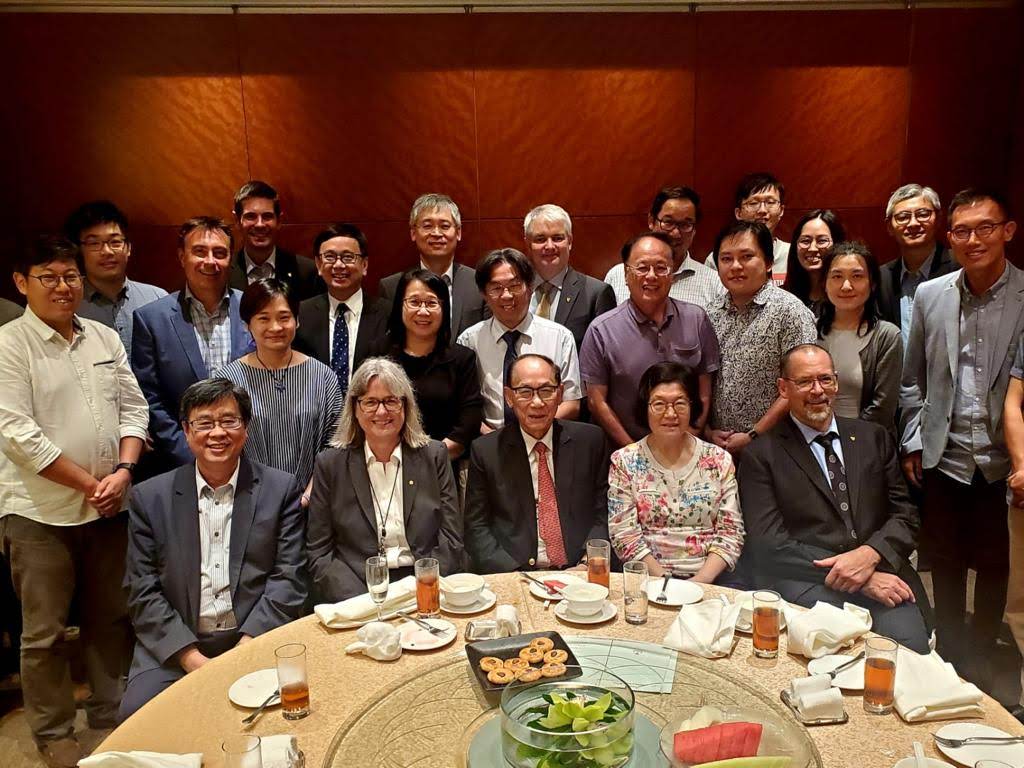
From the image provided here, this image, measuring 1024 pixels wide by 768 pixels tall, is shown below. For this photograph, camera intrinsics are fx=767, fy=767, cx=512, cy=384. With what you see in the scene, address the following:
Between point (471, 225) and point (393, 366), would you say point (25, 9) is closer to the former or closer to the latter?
point (471, 225)

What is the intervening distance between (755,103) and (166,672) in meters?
4.57

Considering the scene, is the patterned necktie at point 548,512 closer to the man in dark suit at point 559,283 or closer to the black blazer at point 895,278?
the man in dark suit at point 559,283

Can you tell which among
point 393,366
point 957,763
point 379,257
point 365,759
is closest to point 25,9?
point 379,257

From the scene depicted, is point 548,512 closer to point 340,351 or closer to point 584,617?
point 584,617

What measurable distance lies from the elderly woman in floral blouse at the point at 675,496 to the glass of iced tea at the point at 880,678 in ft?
3.56

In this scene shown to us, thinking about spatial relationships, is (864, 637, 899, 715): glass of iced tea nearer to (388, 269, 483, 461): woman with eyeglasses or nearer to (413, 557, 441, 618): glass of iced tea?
(413, 557, 441, 618): glass of iced tea

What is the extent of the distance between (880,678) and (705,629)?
426 mm

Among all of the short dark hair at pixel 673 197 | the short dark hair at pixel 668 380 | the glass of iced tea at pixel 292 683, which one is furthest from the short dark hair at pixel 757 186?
the glass of iced tea at pixel 292 683

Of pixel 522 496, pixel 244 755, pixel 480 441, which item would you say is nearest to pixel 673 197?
pixel 480 441

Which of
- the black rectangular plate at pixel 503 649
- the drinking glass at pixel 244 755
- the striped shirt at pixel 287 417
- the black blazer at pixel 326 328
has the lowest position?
the black rectangular plate at pixel 503 649

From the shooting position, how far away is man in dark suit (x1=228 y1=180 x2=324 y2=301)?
13.6 ft

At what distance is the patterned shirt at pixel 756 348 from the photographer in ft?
11.1

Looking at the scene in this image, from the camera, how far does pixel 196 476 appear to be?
2631mm

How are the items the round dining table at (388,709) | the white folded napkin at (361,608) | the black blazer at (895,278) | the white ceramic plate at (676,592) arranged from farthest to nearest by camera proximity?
the black blazer at (895,278), the white ceramic plate at (676,592), the white folded napkin at (361,608), the round dining table at (388,709)
